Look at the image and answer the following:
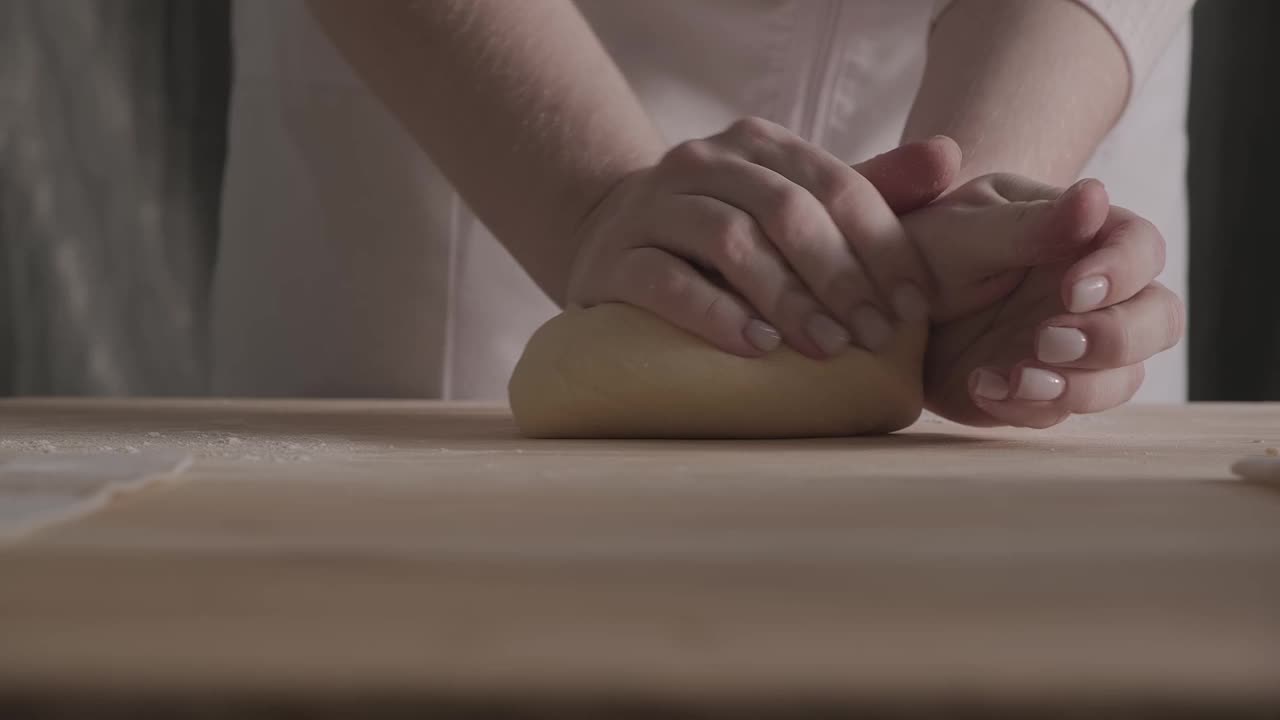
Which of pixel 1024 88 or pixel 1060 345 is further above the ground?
pixel 1024 88

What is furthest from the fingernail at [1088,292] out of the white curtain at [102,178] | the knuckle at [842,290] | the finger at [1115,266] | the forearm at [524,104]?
the white curtain at [102,178]

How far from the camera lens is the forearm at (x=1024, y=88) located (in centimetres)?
81

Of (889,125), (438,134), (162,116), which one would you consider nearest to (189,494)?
(438,134)

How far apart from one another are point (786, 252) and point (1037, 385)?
15cm

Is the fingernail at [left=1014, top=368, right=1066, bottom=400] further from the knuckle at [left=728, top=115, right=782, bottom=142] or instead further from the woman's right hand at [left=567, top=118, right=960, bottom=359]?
the knuckle at [left=728, top=115, right=782, bottom=142]

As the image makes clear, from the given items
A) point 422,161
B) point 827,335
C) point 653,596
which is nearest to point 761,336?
point 827,335

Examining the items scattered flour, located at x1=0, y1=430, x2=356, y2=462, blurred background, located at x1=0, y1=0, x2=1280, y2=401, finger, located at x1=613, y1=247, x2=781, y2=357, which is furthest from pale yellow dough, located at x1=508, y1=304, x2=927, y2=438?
blurred background, located at x1=0, y1=0, x2=1280, y2=401

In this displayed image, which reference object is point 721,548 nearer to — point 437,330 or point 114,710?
point 114,710

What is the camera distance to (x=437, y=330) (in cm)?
134

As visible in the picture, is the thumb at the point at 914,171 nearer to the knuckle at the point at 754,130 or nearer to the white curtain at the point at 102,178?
the knuckle at the point at 754,130

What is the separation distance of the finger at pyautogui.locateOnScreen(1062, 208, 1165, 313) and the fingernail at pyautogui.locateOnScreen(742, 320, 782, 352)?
0.15 meters

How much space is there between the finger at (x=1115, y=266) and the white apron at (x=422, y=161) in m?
0.72

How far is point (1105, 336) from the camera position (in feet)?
1.94

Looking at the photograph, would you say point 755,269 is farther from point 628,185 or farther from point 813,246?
point 628,185
